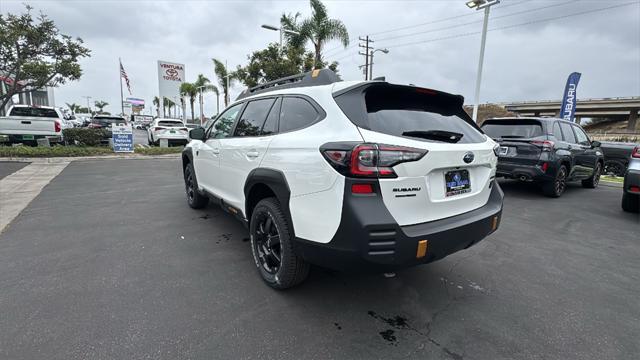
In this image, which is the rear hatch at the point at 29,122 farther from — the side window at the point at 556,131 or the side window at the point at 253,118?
the side window at the point at 556,131

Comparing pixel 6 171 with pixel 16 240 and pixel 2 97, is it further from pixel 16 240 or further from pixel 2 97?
pixel 2 97

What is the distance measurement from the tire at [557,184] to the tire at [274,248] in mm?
6212

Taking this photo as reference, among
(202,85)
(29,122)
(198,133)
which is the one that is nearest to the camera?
(198,133)

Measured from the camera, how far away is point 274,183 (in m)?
2.63

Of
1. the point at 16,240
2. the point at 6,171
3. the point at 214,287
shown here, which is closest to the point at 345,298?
the point at 214,287

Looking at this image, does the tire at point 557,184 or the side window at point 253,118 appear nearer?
the side window at point 253,118

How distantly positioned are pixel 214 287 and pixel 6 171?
915 cm

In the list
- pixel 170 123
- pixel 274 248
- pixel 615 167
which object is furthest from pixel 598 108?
pixel 274 248

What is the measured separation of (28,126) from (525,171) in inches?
599

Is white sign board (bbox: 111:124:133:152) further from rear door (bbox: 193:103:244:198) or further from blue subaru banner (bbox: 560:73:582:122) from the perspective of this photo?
blue subaru banner (bbox: 560:73:582:122)

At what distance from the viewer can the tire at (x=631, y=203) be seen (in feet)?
18.6

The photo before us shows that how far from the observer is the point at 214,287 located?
115 inches

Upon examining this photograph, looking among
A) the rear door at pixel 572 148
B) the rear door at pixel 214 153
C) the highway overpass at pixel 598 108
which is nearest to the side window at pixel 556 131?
the rear door at pixel 572 148

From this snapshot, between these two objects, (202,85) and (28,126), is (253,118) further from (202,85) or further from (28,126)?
(202,85)
